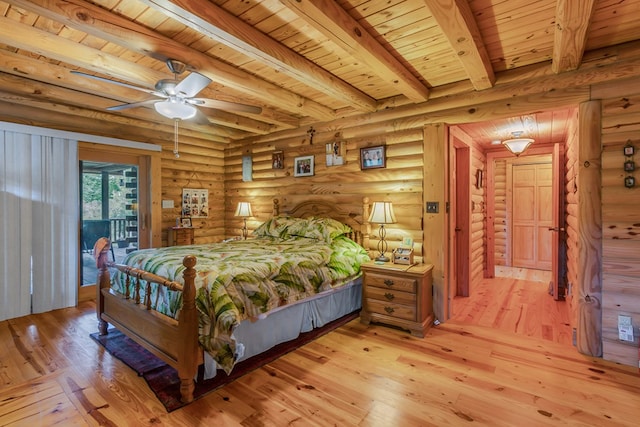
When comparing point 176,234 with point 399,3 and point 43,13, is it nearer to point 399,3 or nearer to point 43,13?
point 43,13

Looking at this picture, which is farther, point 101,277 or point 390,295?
point 390,295

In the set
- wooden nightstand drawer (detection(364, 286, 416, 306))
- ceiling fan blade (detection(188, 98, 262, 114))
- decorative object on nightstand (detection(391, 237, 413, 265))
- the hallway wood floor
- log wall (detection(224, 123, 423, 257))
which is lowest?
the hallway wood floor

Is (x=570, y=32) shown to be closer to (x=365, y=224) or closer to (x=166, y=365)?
(x=365, y=224)

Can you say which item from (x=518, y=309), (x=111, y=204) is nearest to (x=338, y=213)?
(x=518, y=309)

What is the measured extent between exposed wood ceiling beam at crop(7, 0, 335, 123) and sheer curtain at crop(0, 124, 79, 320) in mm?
1875

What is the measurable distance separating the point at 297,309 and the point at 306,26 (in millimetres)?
2473

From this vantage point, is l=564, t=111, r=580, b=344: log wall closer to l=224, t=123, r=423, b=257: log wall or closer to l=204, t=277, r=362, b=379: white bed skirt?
l=224, t=123, r=423, b=257: log wall

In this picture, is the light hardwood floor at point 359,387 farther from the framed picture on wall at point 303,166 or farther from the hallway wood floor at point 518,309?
the framed picture on wall at point 303,166

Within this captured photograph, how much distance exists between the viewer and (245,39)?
2301mm

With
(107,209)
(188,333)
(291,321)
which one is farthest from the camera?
(107,209)

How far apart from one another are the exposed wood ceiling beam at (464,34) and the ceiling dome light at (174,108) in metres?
2.02

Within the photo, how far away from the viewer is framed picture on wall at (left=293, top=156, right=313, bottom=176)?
4.76 m

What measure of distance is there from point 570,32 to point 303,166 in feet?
11.0

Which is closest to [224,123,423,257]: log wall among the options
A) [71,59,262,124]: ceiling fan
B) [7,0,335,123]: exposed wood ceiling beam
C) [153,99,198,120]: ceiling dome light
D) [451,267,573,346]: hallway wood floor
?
[451,267,573,346]: hallway wood floor
